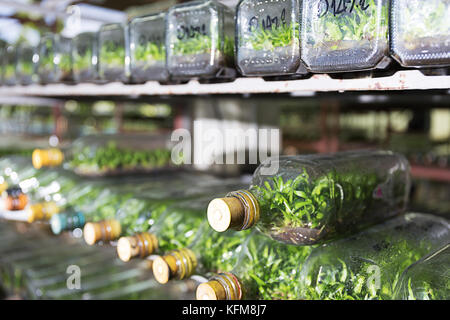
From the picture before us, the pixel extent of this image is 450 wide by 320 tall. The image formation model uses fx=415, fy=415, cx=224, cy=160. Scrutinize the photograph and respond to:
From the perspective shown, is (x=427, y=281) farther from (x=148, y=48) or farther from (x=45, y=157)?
(x=45, y=157)

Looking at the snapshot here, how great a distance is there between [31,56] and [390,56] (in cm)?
138

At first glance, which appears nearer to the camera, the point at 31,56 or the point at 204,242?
the point at 204,242

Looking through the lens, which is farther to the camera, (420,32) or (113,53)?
(113,53)

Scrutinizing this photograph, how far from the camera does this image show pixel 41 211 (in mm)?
1337

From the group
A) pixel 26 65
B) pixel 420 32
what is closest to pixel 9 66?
pixel 26 65

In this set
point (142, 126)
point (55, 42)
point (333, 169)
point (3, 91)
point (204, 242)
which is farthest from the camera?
point (142, 126)

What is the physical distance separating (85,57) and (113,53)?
0.17 metres

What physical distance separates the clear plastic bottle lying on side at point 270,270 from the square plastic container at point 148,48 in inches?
18.4

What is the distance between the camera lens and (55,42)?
1.44 meters

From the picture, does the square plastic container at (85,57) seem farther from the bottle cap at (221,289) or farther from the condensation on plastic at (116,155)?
the bottle cap at (221,289)

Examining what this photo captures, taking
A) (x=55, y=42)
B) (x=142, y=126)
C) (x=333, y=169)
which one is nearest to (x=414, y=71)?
(x=333, y=169)

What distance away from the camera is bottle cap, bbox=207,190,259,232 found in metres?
0.68
